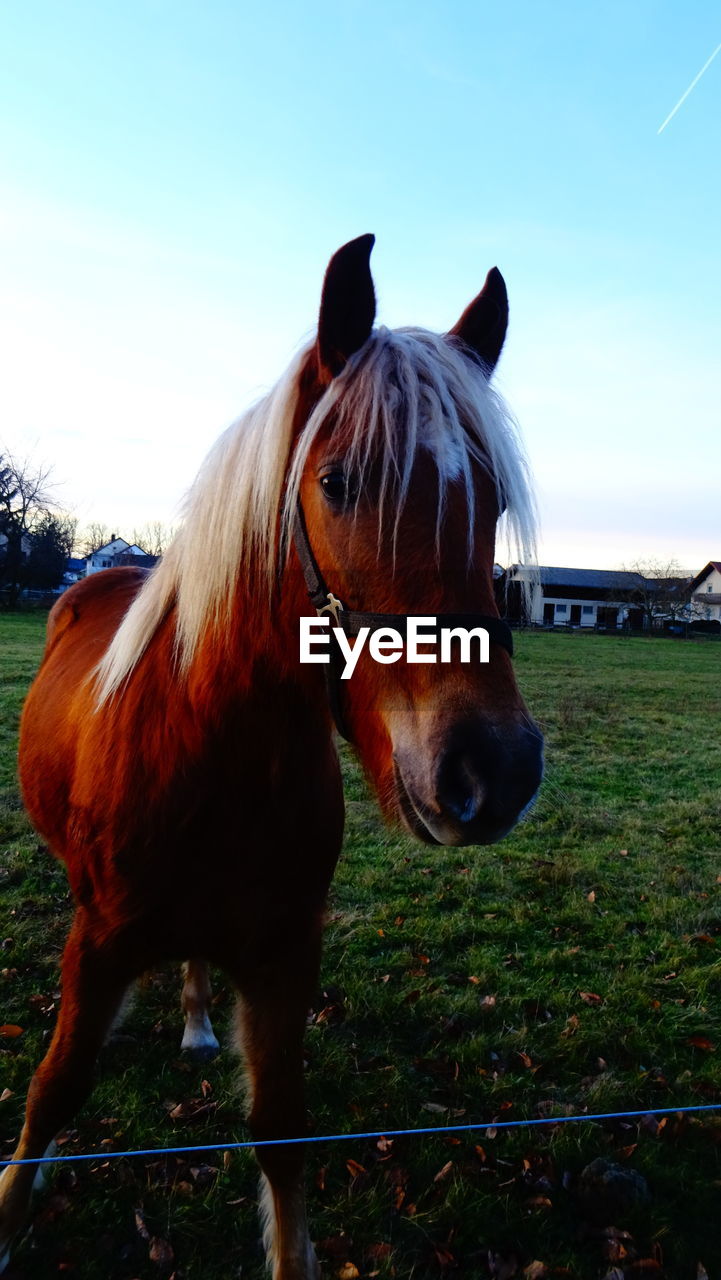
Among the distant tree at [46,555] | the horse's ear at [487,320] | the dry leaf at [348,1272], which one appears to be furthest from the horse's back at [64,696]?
the distant tree at [46,555]

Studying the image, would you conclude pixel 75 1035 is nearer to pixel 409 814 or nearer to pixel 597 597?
pixel 409 814

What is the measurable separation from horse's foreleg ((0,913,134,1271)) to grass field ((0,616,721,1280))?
0.56 meters

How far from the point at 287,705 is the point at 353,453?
0.71 metres

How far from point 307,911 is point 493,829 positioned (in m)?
1.04

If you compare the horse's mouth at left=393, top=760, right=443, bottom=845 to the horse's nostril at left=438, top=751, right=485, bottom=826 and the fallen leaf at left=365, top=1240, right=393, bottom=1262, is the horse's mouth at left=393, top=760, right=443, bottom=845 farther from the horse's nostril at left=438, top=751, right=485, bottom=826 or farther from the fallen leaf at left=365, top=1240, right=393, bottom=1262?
the fallen leaf at left=365, top=1240, right=393, bottom=1262

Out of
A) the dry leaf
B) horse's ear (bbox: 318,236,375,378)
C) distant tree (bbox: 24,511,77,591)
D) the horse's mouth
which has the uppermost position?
distant tree (bbox: 24,511,77,591)

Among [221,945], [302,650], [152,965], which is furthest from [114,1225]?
[302,650]

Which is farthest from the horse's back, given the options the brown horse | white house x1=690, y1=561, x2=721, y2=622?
white house x1=690, y1=561, x2=721, y2=622

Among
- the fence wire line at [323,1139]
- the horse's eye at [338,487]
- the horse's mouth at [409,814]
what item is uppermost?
the horse's eye at [338,487]

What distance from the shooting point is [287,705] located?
185 cm

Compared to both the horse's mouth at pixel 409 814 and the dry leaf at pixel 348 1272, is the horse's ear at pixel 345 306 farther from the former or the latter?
the dry leaf at pixel 348 1272

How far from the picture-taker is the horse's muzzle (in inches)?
49.8

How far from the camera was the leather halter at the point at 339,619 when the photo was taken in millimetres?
1408

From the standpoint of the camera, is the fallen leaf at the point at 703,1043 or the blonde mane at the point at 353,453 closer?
the blonde mane at the point at 353,453
